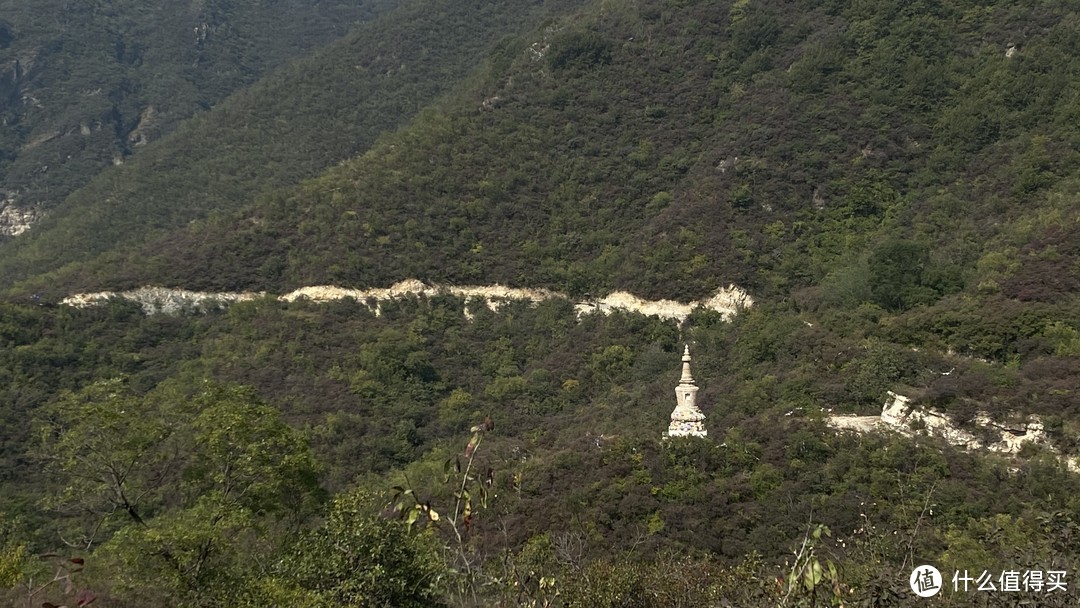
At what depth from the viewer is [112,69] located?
356 ft

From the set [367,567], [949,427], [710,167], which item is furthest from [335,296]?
[367,567]

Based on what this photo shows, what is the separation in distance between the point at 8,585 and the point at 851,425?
19730 millimetres

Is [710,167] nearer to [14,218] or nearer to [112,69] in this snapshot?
[14,218]

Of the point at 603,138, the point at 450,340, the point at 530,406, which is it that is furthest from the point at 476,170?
the point at 530,406

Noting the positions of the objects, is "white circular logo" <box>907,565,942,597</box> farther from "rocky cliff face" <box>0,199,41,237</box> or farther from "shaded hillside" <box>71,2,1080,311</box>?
"rocky cliff face" <box>0,199,41,237</box>

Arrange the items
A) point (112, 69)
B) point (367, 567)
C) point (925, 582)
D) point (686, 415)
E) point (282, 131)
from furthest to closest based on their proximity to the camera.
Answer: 1. point (112, 69)
2. point (282, 131)
3. point (686, 415)
4. point (367, 567)
5. point (925, 582)

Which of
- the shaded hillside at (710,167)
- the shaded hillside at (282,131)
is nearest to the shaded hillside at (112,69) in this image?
the shaded hillside at (282,131)

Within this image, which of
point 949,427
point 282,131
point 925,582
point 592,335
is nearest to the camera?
point 925,582

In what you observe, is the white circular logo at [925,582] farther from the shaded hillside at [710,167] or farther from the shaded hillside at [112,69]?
the shaded hillside at [112,69]

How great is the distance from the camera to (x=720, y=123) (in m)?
52.3

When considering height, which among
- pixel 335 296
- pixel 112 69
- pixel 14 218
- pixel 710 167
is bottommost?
pixel 335 296

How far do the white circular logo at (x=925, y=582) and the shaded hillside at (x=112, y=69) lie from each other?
92731mm

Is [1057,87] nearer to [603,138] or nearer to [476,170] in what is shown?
[603,138]

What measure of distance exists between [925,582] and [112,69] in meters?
115
